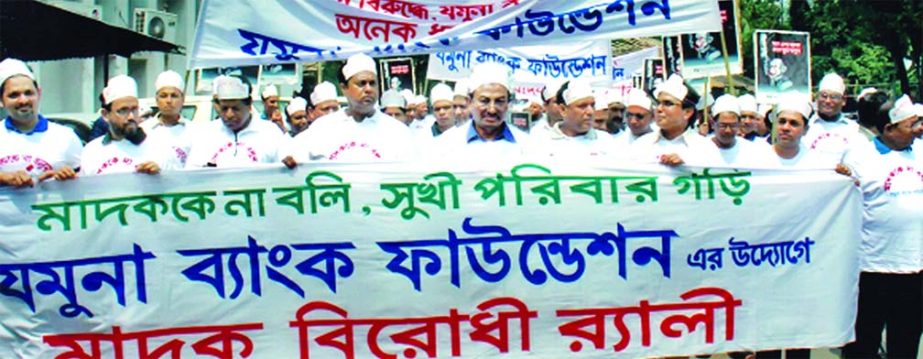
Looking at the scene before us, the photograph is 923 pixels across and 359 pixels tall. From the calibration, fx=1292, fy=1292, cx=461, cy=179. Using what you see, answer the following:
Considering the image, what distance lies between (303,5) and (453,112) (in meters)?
4.34

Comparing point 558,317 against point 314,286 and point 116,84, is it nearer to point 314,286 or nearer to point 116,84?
point 314,286

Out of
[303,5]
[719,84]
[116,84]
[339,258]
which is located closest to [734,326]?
[339,258]

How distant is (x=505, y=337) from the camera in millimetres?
6000

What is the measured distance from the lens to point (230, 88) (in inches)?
284

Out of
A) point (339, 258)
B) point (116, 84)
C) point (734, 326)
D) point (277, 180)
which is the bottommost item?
point (734, 326)

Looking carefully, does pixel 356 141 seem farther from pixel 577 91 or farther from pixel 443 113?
pixel 443 113

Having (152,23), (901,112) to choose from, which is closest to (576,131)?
(901,112)

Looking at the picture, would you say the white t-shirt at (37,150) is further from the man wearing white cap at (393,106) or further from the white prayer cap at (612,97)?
the man wearing white cap at (393,106)

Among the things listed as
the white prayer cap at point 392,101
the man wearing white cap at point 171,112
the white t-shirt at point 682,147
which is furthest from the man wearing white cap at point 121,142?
the white prayer cap at point 392,101

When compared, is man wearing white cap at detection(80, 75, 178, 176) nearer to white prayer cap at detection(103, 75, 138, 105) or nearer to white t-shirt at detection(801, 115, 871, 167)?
white prayer cap at detection(103, 75, 138, 105)

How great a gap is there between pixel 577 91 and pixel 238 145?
193 centimetres

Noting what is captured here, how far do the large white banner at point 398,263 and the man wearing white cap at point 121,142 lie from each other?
2.40 feet

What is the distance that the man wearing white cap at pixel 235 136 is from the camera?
23.4 feet

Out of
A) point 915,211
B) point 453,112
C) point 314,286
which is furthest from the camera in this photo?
point 453,112
